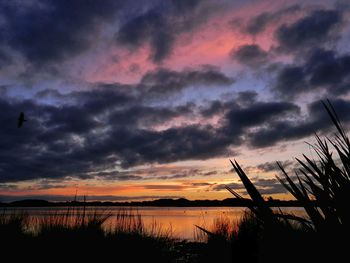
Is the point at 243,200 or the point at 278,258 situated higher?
the point at 243,200

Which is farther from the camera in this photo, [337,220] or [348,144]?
[348,144]

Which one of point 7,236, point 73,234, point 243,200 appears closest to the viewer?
point 243,200

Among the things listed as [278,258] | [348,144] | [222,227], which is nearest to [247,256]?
[278,258]

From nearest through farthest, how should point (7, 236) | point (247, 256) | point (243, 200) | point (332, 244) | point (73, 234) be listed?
1. point (247, 256)
2. point (332, 244)
3. point (243, 200)
4. point (73, 234)
5. point (7, 236)

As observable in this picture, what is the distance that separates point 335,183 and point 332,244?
14.7 inches

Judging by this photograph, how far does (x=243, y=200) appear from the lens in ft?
5.55

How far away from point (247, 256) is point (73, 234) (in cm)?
Result: 1158

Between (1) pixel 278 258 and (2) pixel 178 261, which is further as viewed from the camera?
(2) pixel 178 261

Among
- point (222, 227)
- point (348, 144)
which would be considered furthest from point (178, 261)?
point (348, 144)

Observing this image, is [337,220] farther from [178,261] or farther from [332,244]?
[178,261]

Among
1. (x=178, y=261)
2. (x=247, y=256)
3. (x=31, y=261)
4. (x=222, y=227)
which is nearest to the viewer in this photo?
(x=247, y=256)

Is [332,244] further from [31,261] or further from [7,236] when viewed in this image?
[7,236]

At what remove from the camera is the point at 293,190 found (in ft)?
5.62

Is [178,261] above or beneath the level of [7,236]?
beneath
